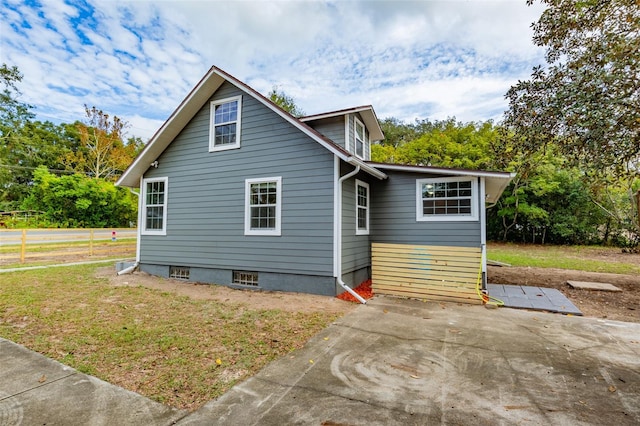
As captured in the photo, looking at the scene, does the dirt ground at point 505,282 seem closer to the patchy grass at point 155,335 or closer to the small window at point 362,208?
the patchy grass at point 155,335

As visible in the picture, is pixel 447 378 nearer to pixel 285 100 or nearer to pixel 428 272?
pixel 428 272

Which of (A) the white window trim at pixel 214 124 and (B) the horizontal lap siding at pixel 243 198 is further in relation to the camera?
(A) the white window trim at pixel 214 124

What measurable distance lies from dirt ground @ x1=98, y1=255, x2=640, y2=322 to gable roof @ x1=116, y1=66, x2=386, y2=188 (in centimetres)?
317

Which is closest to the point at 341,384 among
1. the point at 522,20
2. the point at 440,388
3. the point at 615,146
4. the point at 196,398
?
the point at 440,388

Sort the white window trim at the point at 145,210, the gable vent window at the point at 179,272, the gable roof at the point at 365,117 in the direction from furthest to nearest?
the white window trim at the point at 145,210 < the gable vent window at the point at 179,272 < the gable roof at the point at 365,117

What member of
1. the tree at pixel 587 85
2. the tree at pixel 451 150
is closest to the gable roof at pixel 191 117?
the tree at pixel 587 85

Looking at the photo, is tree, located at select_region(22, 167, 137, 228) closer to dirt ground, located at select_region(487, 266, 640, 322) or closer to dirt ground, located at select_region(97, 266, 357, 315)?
dirt ground, located at select_region(97, 266, 357, 315)

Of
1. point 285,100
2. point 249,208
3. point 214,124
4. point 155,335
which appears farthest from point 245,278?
point 285,100

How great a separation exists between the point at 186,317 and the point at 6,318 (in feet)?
9.59

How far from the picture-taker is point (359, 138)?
9594 mm

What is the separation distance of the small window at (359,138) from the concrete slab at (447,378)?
5946mm

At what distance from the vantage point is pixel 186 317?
206 inches

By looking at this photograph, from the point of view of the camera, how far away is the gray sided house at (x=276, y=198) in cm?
704

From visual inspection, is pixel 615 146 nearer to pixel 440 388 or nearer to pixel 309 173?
pixel 309 173
